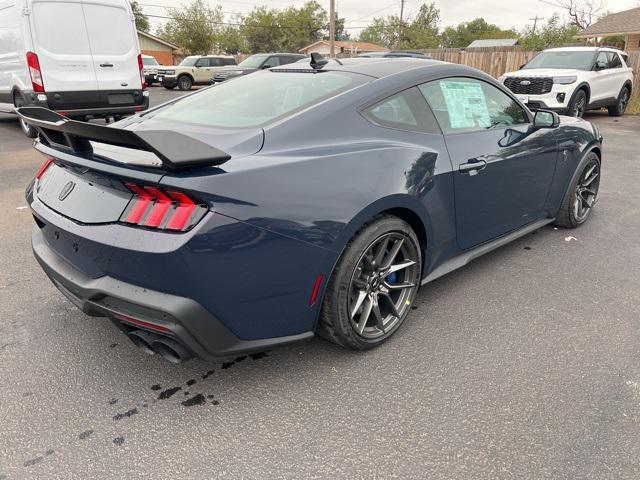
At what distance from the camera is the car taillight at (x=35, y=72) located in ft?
25.2

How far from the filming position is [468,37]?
87250mm

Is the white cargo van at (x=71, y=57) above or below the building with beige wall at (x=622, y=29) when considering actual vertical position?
below

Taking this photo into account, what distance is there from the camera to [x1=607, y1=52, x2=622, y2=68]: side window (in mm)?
12477

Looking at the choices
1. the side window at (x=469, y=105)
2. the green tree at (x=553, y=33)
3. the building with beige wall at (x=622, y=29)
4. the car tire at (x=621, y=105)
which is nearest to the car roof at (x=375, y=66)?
the side window at (x=469, y=105)

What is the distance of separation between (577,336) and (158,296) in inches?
90.8

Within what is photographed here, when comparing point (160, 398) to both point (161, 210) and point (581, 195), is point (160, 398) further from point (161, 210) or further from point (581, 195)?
point (581, 195)

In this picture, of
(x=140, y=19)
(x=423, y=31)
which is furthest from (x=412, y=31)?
(x=140, y=19)

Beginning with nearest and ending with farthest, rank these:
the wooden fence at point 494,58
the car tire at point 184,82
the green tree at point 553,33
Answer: the wooden fence at point 494,58 < the car tire at point 184,82 < the green tree at point 553,33

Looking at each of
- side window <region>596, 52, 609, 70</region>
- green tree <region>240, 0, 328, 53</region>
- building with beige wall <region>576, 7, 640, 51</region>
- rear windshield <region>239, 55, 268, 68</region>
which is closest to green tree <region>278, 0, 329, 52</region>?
green tree <region>240, 0, 328, 53</region>

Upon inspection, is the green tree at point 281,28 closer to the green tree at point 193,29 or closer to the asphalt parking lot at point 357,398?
the green tree at point 193,29

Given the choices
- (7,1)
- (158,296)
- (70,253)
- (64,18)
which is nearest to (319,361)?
(158,296)

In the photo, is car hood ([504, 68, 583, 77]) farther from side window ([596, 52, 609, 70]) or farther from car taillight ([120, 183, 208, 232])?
car taillight ([120, 183, 208, 232])

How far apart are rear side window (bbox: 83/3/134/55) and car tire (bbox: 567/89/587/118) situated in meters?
9.50

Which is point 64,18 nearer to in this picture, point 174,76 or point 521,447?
point 521,447
